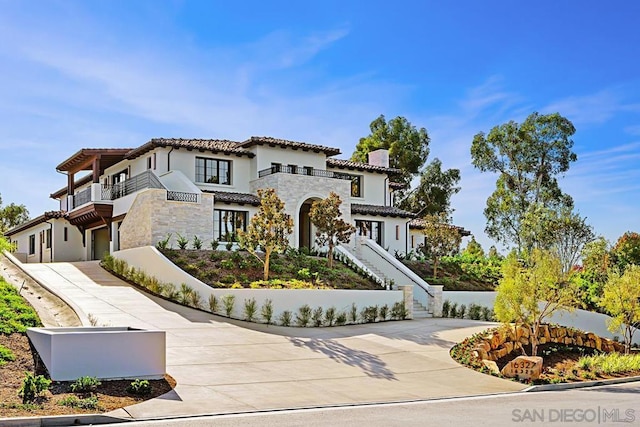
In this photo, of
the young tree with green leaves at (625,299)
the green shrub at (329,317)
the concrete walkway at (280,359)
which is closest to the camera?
the concrete walkway at (280,359)

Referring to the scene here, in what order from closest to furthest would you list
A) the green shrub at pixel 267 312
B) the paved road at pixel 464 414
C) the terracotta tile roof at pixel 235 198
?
1. the paved road at pixel 464 414
2. the green shrub at pixel 267 312
3. the terracotta tile roof at pixel 235 198

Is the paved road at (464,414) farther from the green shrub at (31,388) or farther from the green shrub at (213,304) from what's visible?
the green shrub at (213,304)

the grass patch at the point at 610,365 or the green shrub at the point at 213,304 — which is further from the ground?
the green shrub at the point at 213,304

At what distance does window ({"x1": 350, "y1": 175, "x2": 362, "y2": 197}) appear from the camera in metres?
43.4

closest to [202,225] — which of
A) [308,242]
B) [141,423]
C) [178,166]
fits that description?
[178,166]

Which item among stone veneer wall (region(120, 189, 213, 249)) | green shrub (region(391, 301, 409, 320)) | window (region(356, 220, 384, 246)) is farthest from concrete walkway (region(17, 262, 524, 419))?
window (region(356, 220, 384, 246))

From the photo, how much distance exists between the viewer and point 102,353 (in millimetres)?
14109

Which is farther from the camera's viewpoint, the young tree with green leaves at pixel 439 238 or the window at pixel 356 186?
the window at pixel 356 186

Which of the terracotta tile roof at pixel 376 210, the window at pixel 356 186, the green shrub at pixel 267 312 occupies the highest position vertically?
the window at pixel 356 186

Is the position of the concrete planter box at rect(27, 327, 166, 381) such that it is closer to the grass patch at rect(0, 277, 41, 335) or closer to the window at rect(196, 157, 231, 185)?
the grass patch at rect(0, 277, 41, 335)

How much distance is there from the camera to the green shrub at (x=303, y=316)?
24484mm

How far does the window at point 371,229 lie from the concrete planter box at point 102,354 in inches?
1056

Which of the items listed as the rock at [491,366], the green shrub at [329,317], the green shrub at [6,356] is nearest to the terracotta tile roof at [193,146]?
the green shrub at [329,317]

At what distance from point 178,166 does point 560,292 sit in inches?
816
